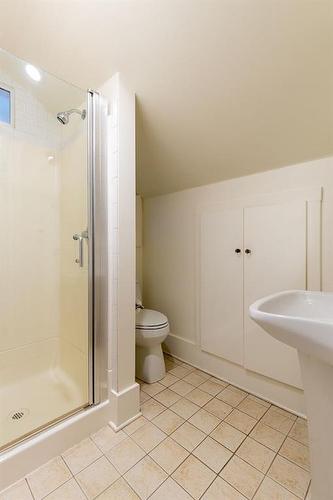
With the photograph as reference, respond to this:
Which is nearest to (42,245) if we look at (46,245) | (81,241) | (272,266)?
(46,245)

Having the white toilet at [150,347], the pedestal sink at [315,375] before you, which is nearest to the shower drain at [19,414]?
the white toilet at [150,347]

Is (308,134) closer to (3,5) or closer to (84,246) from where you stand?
(84,246)

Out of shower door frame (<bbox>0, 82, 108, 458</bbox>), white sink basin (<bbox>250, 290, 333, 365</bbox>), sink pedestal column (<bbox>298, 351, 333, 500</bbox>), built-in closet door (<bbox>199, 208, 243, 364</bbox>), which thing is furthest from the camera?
built-in closet door (<bbox>199, 208, 243, 364</bbox>)

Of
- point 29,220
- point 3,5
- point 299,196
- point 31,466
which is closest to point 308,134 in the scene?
point 299,196

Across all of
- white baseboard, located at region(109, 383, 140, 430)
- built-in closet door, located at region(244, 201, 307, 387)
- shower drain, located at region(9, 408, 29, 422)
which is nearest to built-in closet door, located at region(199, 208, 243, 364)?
built-in closet door, located at region(244, 201, 307, 387)

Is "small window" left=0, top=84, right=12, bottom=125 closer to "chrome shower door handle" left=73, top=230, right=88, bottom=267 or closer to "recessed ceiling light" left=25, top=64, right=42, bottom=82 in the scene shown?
"recessed ceiling light" left=25, top=64, right=42, bottom=82

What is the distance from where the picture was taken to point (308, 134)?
1.21 metres

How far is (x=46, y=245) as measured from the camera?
66.5 inches

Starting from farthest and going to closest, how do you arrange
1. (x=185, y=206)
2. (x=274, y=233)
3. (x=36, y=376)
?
(x=185, y=206) < (x=36, y=376) < (x=274, y=233)

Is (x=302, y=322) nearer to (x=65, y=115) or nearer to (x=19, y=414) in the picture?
(x=19, y=414)

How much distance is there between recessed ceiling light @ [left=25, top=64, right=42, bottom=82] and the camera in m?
1.27

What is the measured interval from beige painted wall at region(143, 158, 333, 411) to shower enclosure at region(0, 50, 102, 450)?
95 cm

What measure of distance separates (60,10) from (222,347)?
2233 millimetres

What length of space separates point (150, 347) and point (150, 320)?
212 millimetres
